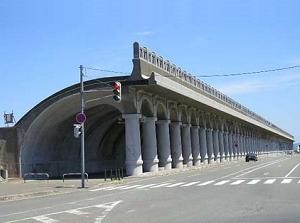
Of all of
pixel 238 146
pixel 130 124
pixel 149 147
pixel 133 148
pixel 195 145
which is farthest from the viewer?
pixel 238 146

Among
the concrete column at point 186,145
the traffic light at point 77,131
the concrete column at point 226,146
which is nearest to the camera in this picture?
the traffic light at point 77,131

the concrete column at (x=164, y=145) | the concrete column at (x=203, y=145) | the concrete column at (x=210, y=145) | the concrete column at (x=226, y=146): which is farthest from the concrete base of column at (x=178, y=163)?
the concrete column at (x=226, y=146)

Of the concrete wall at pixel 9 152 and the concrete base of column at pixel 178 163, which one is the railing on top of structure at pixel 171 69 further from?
the concrete wall at pixel 9 152

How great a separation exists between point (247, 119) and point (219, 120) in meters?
15.4

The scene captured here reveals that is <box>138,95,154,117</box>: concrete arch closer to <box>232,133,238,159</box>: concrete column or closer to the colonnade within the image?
the colonnade

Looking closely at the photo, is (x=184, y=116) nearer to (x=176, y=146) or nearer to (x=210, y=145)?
(x=176, y=146)

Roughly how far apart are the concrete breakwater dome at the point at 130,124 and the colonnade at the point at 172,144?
0.27 feet

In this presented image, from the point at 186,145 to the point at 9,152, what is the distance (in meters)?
24.8

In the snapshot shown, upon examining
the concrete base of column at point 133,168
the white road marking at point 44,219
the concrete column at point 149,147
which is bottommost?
the white road marking at point 44,219

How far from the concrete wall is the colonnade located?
9753 millimetres

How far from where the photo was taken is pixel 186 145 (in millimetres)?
67688

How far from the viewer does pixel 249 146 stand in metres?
135

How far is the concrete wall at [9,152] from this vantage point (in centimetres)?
4870

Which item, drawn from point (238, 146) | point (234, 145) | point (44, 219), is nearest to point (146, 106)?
point (44, 219)
